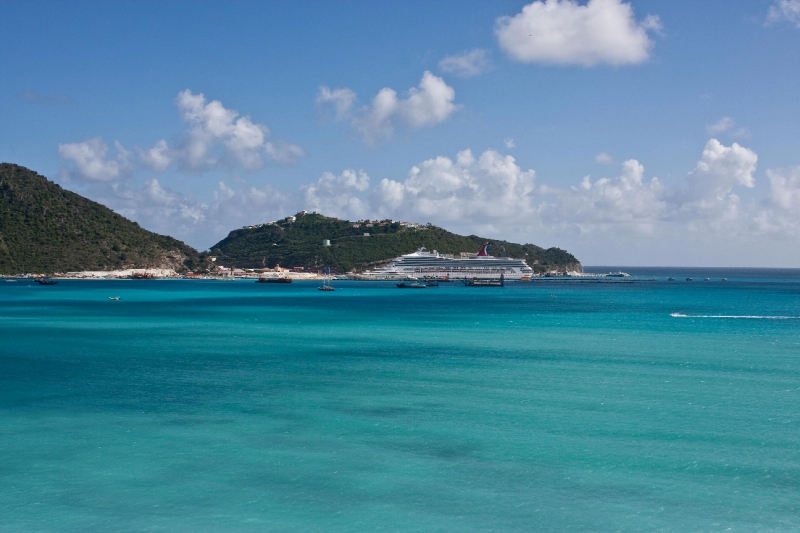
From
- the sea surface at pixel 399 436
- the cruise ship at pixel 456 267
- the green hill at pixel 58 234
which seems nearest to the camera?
the sea surface at pixel 399 436

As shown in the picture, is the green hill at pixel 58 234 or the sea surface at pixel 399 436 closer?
the sea surface at pixel 399 436

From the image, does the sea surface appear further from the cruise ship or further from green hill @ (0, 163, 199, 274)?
the cruise ship

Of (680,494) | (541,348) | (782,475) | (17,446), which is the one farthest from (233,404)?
(541,348)

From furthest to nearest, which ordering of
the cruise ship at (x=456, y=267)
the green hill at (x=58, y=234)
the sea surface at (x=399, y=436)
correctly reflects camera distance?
the cruise ship at (x=456, y=267) → the green hill at (x=58, y=234) → the sea surface at (x=399, y=436)

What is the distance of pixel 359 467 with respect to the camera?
15.6m

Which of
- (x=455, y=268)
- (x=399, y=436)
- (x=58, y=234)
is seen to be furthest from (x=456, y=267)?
(x=399, y=436)

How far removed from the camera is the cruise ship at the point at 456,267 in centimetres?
16188

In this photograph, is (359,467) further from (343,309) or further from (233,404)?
(343,309)

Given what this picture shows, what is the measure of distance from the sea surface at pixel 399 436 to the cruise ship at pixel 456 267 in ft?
405

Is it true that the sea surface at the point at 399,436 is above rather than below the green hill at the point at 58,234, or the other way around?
below

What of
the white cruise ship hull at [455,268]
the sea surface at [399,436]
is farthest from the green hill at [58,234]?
the sea surface at [399,436]

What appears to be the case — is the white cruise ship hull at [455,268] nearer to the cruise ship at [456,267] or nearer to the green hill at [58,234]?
the cruise ship at [456,267]

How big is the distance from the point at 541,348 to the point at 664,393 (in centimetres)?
1236

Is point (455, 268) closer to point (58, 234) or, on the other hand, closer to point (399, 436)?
point (58, 234)
